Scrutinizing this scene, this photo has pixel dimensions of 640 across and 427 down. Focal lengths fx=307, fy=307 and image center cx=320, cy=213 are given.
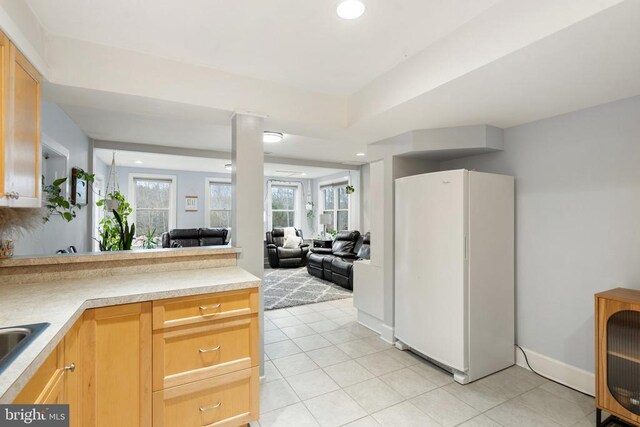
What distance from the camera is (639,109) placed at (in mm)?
2049

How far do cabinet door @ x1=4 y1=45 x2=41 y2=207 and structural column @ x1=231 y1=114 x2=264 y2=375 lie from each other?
1.16 meters

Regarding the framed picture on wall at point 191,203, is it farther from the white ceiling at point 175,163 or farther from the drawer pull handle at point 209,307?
the drawer pull handle at point 209,307

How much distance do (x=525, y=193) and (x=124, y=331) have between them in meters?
3.12

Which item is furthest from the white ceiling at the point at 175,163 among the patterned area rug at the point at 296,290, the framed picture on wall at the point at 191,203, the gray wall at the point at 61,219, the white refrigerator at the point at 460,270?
the white refrigerator at the point at 460,270

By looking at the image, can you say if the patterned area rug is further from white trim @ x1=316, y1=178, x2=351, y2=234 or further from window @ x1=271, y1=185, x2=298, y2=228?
window @ x1=271, y1=185, x2=298, y2=228

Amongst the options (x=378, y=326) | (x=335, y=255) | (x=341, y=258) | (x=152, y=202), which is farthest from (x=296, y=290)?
(x=152, y=202)

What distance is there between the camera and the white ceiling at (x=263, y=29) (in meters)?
1.60

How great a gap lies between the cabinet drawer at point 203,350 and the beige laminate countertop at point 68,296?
21 cm

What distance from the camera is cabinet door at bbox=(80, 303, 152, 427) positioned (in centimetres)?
144

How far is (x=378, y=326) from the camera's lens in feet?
11.1

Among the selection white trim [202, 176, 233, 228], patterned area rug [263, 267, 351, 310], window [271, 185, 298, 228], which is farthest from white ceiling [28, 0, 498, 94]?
window [271, 185, 298, 228]

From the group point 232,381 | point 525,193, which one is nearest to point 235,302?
point 232,381

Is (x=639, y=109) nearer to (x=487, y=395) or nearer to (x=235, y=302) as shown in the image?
(x=487, y=395)

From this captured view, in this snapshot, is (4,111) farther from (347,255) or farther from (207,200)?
(207,200)
